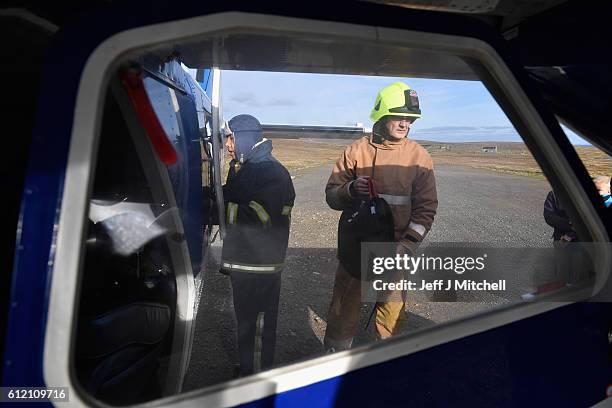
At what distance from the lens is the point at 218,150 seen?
2814 millimetres

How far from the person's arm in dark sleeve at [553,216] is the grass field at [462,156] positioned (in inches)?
5.7

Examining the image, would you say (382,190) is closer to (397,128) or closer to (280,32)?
(397,128)

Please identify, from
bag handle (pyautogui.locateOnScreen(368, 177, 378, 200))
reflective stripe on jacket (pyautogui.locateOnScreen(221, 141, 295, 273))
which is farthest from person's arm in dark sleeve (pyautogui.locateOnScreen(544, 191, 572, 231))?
reflective stripe on jacket (pyautogui.locateOnScreen(221, 141, 295, 273))

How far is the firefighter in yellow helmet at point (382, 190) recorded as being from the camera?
5.48 feet

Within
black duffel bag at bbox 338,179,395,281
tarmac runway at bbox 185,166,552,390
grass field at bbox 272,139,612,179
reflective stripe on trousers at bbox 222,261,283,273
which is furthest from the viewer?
reflective stripe on trousers at bbox 222,261,283,273

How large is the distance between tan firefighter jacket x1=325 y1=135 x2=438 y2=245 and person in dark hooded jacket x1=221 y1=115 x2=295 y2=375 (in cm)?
32

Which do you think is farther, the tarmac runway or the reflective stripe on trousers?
the reflective stripe on trousers

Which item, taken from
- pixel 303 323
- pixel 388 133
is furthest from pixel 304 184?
pixel 303 323

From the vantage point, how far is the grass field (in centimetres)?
117

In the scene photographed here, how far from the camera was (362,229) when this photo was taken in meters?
1.81

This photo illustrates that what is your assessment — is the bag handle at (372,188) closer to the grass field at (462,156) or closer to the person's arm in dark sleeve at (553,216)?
the grass field at (462,156)

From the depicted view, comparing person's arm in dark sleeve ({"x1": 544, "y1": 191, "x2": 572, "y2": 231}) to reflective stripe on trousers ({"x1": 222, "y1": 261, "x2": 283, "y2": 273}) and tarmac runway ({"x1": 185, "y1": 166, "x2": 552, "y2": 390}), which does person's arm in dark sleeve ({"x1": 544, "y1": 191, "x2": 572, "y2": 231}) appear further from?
reflective stripe on trousers ({"x1": 222, "y1": 261, "x2": 283, "y2": 273})

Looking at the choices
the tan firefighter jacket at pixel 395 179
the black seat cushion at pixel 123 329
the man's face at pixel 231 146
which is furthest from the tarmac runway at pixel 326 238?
the man's face at pixel 231 146

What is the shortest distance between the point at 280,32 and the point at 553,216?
123 centimetres
